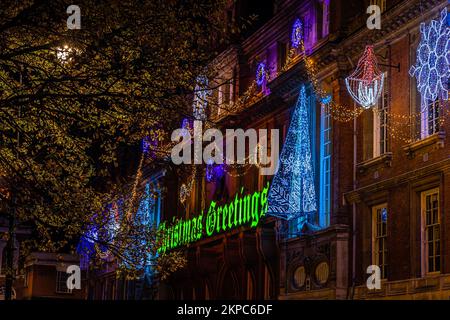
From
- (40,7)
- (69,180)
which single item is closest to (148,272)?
(69,180)

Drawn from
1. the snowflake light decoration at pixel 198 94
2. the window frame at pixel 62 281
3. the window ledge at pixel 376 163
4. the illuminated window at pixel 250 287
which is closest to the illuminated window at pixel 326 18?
the window ledge at pixel 376 163

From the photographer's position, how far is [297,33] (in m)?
38.6

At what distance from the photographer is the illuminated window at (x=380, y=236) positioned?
30516 millimetres

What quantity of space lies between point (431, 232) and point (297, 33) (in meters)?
13.6

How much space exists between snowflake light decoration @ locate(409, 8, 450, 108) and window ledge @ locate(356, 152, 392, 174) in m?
2.71

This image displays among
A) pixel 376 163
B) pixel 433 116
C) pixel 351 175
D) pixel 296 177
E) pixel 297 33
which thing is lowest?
pixel 351 175

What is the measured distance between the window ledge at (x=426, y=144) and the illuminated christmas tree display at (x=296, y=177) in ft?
20.9

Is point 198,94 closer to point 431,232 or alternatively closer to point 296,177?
point 431,232

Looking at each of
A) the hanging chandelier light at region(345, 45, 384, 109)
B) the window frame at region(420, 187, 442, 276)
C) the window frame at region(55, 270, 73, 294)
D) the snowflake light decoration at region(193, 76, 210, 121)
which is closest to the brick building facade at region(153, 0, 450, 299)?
the window frame at region(420, 187, 442, 276)

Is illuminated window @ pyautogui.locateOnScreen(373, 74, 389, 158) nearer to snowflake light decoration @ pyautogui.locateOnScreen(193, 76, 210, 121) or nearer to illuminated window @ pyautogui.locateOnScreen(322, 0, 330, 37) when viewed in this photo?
illuminated window @ pyautogui.locateOnScreen(322, 0, 330, 37)

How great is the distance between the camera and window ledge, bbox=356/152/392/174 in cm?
3016

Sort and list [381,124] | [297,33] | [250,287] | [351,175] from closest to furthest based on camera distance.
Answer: [381,124], [351,175], [297,33], [250,287]

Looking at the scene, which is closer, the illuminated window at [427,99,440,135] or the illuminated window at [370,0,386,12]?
the illuminated window at [427,99,440,135]

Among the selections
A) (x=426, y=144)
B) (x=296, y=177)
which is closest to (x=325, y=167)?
(x=296, y=177)
